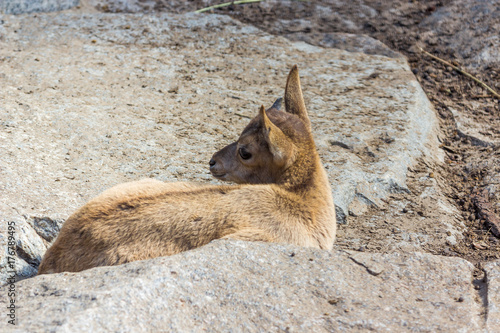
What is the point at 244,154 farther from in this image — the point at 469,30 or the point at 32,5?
the point at 469,30

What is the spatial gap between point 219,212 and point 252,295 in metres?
0.74

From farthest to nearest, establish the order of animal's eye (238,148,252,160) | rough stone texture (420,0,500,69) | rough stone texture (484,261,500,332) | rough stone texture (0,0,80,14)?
rough stone texture (420,0,500,69) → rough stone texture (0,0,80,14) → animal's eye (238,148,252,160) → rough stone texture (484,261,500,332)

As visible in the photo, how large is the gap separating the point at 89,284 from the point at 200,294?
2.02ft

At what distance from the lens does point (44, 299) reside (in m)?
2.99

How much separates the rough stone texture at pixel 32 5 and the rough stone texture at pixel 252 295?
235 inches

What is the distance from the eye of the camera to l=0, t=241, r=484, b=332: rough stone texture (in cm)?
280

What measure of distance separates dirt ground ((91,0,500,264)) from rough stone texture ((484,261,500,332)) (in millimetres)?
848

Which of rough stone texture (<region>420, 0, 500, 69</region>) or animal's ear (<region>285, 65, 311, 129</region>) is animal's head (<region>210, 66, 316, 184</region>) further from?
rough stone texture (<region>420, 0, 500, 69</region>)

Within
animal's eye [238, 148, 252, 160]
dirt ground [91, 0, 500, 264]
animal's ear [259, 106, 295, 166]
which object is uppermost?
animal's ear [259, 106, 295, 166]

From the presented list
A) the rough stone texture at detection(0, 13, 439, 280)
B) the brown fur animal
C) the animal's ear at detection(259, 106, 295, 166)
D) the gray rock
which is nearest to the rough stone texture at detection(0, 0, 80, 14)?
the rough stone texture at detection(0, 13, 439, 280)

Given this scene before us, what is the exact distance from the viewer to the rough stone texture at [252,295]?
2.80m

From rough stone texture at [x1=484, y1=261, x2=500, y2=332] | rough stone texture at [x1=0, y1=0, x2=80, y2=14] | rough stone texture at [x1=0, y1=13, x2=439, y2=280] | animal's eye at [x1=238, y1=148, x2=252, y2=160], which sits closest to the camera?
rough stone texture at [x1=484, y1=261, x2=500, y2=332]

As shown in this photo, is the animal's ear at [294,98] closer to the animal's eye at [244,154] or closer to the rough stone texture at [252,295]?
the animal's eye at [244,154]

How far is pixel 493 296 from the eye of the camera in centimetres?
342
